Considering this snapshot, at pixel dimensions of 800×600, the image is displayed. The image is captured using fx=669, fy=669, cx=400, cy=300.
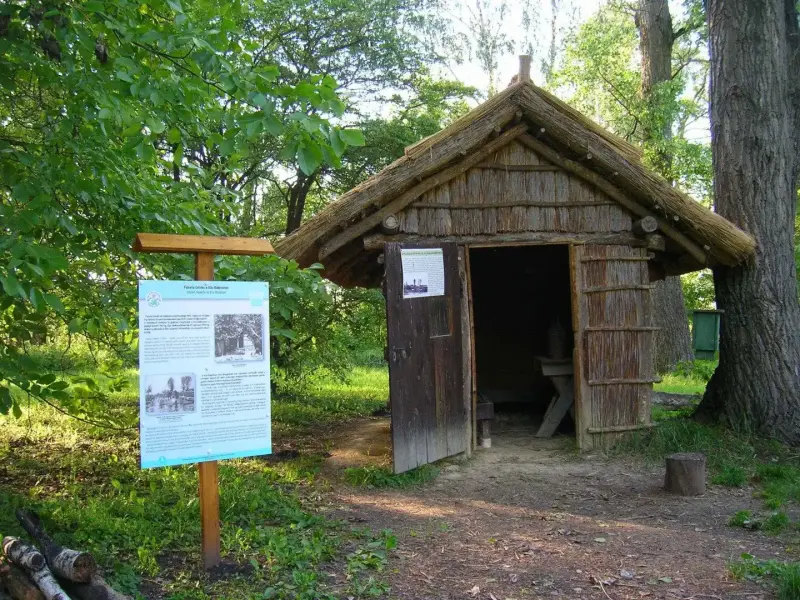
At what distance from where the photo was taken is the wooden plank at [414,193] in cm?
690

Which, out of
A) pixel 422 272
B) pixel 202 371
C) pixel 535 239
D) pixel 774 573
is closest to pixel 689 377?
pixel 535 239

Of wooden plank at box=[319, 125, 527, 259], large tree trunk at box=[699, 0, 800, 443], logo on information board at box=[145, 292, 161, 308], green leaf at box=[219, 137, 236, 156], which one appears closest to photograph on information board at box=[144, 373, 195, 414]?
logo on information board at box=[145, 292, 161, 308]

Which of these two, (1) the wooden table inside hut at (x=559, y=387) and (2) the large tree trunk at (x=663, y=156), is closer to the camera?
(1) the wooden table inside hut at (x=559, y=387)

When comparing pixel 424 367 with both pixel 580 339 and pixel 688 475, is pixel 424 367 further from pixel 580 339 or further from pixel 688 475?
pixel 688 475

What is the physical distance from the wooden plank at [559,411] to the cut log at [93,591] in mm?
6343

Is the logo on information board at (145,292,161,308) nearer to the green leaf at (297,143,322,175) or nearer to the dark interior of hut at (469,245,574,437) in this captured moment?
the green leaf at (297,143,322,175)

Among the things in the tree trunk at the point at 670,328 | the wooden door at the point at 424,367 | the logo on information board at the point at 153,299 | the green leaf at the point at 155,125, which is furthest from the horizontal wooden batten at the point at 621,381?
the tree trunk at the point at 670,328

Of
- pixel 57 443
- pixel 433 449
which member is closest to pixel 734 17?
pixel 433 449

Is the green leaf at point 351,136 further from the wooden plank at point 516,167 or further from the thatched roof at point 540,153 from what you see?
the wooden plank at point 516,167

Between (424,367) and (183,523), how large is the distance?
2.88m

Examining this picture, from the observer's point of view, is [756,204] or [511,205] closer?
[511,205]

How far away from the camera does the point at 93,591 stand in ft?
11.1

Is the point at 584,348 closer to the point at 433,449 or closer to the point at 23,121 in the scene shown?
the point at 433,449

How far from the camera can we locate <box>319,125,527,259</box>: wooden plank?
22.6ft
